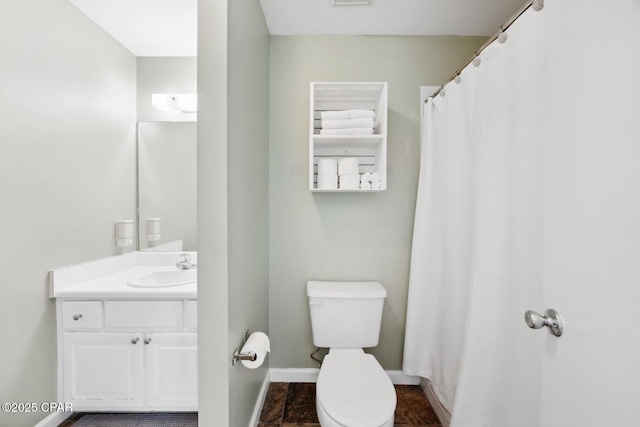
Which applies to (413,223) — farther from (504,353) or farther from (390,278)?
(504,353)

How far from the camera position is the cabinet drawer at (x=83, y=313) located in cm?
154

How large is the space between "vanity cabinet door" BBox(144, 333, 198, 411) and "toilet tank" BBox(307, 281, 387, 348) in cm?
71

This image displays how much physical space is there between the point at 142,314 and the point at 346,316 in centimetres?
115

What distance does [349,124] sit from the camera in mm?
1749

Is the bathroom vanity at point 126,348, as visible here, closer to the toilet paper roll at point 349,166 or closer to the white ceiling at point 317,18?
the toilet paper roll at point 349,166

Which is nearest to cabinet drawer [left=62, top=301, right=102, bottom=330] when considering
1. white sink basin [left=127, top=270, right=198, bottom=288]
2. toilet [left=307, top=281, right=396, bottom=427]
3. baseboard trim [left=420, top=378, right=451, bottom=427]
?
white sink basin [left=127, top=270, right=198, bottom=288]

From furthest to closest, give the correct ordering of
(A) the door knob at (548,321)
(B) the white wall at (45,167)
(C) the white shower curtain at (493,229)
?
(B) the white wall at (45,167) → (C) the white shower curtain at (493,229) → (A) the door knob at (548,321)

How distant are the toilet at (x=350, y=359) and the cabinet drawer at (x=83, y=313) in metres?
1.19

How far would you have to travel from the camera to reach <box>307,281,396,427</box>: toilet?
3.78 ft

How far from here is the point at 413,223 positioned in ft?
6.45

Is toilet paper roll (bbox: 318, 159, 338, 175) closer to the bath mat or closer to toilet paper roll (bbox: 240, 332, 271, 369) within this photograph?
toilet paper roll (bbox: 240, 332, 271, 369)

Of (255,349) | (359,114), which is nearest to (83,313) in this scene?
(255,349)

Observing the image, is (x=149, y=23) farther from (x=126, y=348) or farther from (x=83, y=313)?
(x=126, y=348)

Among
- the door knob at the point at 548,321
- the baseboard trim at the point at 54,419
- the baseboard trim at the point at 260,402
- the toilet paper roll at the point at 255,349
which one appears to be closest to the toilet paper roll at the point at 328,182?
the toilet paper roll at the point at 255,349
